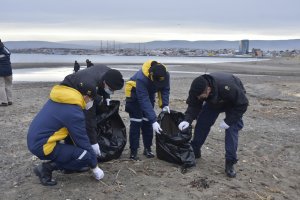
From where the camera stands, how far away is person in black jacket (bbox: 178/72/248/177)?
5238 millimetres

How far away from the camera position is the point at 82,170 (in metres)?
5.15

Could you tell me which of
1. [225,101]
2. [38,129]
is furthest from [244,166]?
[38,129]

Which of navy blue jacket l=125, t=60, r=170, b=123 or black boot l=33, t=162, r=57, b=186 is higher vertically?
navy blue jacket l=125, t=60, r=170, b=123

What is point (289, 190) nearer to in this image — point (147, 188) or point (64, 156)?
point (147, 188)

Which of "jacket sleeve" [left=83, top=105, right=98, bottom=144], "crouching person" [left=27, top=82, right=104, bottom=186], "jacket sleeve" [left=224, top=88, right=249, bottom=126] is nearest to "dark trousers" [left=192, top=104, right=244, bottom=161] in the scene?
"jacket sleeve" [left=224, top=88, right=249, bottom=126]

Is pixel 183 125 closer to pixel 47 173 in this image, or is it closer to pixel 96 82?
pixel 96 82

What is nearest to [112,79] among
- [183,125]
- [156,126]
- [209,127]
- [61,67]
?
[156,126]

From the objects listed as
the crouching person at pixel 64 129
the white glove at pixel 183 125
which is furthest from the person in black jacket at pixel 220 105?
the crouching person at pixel 64 129

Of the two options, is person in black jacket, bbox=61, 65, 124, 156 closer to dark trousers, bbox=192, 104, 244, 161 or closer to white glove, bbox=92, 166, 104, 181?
white glove, bbox=92, 166, 104, 181

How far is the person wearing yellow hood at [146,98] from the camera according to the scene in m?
5.52

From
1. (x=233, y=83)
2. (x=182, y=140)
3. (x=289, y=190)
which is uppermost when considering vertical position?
(x=233, y=83)

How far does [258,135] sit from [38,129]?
4559 mm

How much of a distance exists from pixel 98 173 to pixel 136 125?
1.12 metres

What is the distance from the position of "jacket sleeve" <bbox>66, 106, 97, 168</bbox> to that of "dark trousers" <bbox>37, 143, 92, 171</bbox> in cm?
6
